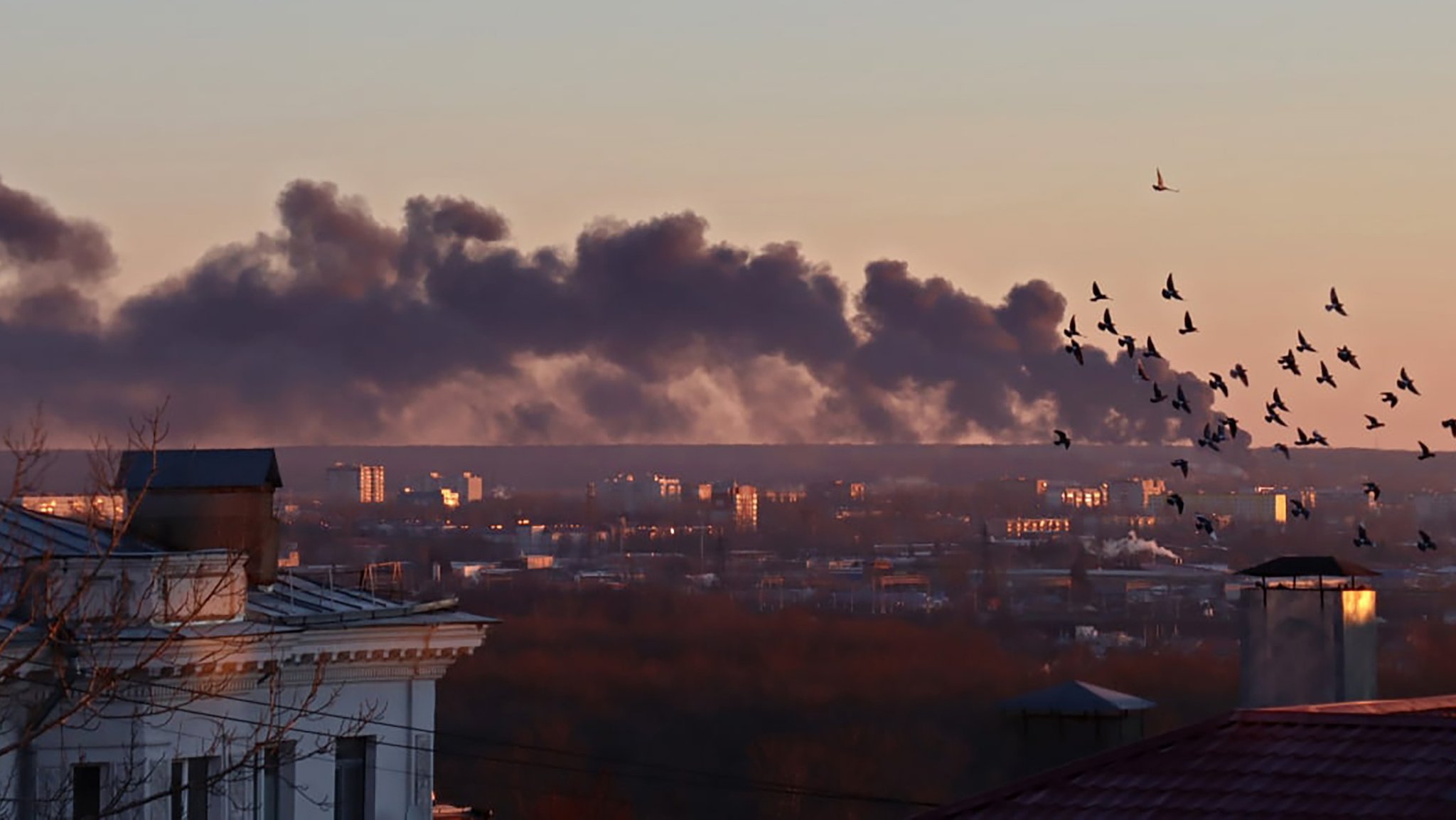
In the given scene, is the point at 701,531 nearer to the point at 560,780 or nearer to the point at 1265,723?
the point at 560,780

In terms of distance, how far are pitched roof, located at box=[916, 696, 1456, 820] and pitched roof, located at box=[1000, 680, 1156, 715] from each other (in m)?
15.5

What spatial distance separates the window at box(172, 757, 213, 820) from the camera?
3138cm

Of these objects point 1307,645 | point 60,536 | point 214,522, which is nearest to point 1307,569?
point 1307,645

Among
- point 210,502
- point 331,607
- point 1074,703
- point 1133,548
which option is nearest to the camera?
point 331,607

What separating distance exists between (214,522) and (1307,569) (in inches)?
548

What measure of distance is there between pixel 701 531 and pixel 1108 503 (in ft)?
56.1

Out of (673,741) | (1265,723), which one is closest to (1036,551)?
(673,741)

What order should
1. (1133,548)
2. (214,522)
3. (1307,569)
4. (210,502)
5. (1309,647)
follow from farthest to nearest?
(1133,548), (210,502), (214,522), (1307,569), (1309,647)

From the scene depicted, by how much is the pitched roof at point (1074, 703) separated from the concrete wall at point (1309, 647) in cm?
388

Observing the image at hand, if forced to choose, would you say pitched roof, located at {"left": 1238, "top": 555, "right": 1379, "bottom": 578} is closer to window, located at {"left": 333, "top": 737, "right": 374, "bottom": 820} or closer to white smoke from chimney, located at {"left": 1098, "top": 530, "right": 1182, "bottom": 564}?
window, located at {"left": 333, "top": 737, "right": 374, "bottom": 820}

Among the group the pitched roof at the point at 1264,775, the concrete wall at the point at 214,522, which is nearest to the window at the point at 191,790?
the concrete wall at the point at 214,522

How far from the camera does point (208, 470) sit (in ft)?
123

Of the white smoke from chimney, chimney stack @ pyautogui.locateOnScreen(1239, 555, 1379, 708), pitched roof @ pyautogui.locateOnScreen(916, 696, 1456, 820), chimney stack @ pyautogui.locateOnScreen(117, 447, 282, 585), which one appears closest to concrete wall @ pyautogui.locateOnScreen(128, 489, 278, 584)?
chimney stack @ pyautogui.locateOnScreen(117, 447, 282, 585)

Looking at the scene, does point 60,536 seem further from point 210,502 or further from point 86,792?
point 86,792
